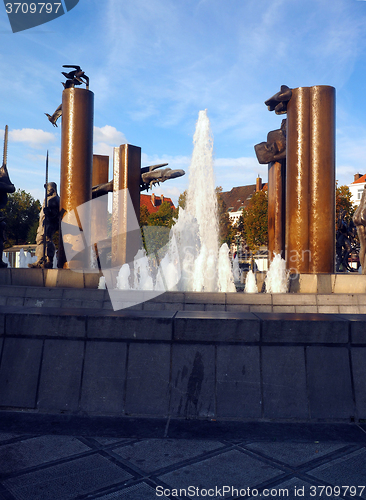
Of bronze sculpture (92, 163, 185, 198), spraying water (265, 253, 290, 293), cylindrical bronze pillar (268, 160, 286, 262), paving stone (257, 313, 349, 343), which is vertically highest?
bronze sculpture (92, 163, 185, 198)

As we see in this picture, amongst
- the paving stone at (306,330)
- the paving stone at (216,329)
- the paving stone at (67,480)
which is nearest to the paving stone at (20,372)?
the paving stone at (67,480)

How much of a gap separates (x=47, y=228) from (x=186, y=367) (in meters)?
10.0

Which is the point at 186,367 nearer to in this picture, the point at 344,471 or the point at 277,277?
the point at 344,471

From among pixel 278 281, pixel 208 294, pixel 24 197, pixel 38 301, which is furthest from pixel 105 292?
pixel 24 197

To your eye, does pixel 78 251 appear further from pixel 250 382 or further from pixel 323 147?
pixel 250 382

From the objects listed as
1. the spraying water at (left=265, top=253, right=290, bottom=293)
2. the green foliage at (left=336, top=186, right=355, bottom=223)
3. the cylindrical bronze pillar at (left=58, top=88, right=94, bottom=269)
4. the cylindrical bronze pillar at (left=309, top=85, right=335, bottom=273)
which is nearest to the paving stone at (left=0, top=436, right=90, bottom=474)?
the spraying water at (left=265, top=253, right=290, bottom=293)

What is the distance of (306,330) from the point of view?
365 cm

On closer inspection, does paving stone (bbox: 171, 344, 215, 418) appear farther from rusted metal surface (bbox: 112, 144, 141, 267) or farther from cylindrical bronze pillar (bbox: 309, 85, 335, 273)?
rusted metal surface (bbox: 112, 144, 141, 267)

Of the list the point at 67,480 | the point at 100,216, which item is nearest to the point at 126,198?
the point at 100,216

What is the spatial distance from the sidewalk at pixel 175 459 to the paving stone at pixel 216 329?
72 centimetres

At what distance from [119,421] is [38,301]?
18.0 ft

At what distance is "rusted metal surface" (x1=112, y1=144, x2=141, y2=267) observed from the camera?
59.4ft

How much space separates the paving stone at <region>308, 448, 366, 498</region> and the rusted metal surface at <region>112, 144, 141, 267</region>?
15501mm

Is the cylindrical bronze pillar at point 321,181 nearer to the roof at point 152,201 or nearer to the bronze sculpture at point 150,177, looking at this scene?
the bronze sculpture at point 150,177
